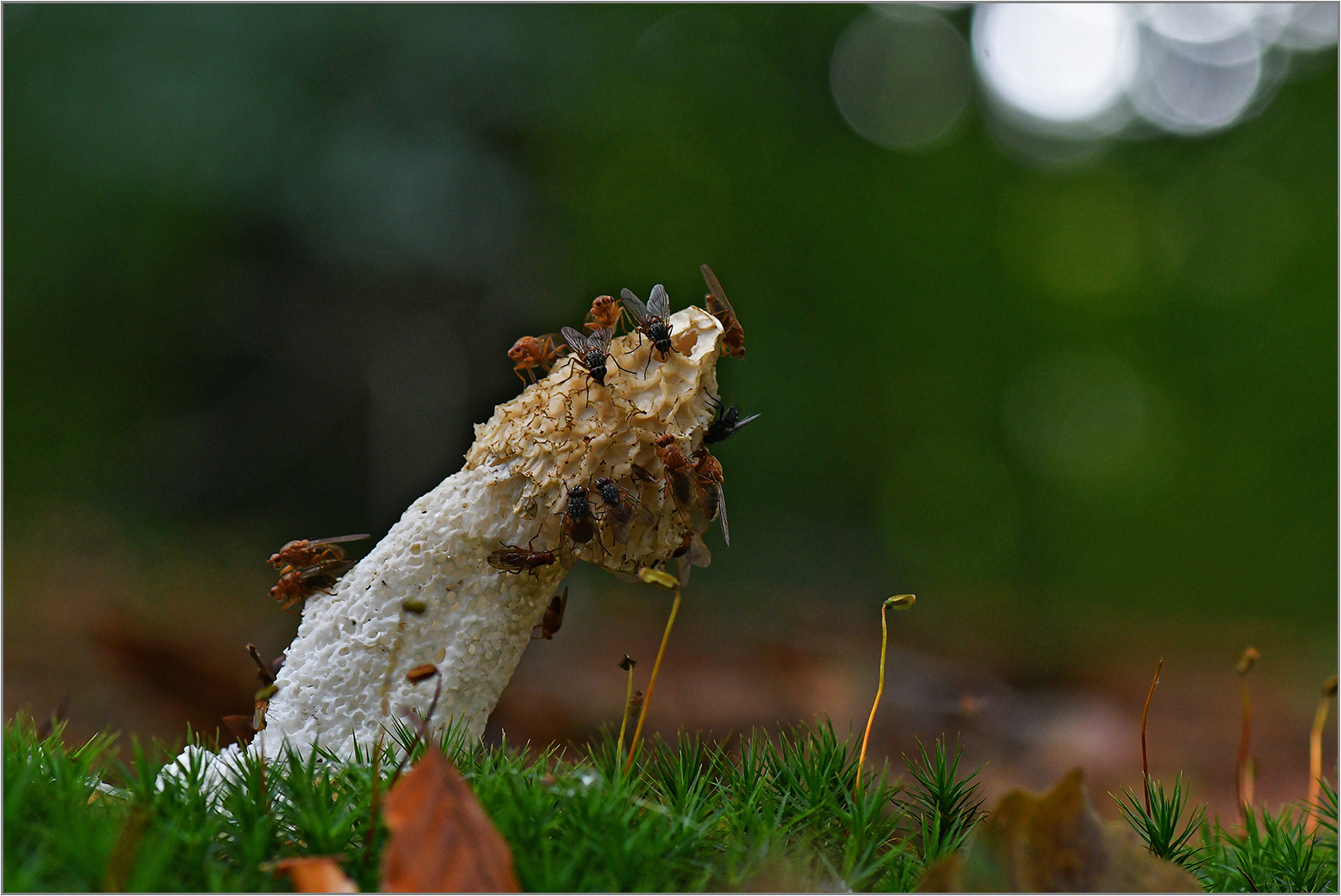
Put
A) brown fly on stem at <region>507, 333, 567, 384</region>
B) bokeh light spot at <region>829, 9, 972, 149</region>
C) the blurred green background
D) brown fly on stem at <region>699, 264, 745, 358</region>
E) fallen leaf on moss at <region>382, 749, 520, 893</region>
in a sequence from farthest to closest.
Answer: bokeh light spot at <region>829, 9, 972, 149</region> < the blurred green background < brown fly on stem at <region>507, 333, 567, 384</region> < brown fly on stem at <region>699, 264, 745, 358</region> < fallen leaf on moss at <region>382, 749, 520, 893</region>

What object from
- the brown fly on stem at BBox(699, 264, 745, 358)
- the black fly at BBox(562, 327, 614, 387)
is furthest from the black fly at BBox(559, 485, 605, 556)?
the brown fly on stem at BBox(699, 264, 745, 358)

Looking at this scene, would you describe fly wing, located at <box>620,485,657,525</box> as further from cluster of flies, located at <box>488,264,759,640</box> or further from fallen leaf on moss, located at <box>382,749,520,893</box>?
fallen leaf on moss, located at <box>382,749,520,893</box>

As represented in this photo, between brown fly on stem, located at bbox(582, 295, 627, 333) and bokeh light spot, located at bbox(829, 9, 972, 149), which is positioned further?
bokeh light spot, located at bbox(829, 9, 972, 149)

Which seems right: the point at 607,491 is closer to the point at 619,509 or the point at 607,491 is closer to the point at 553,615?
the point at 619,509

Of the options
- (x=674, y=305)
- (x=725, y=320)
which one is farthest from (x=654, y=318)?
(x=674, y=305)

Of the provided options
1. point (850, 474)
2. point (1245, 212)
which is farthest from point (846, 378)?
point (1245, 212)

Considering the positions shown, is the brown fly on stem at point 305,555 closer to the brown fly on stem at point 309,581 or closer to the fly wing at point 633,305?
the brown fly on stem at point 309,581
